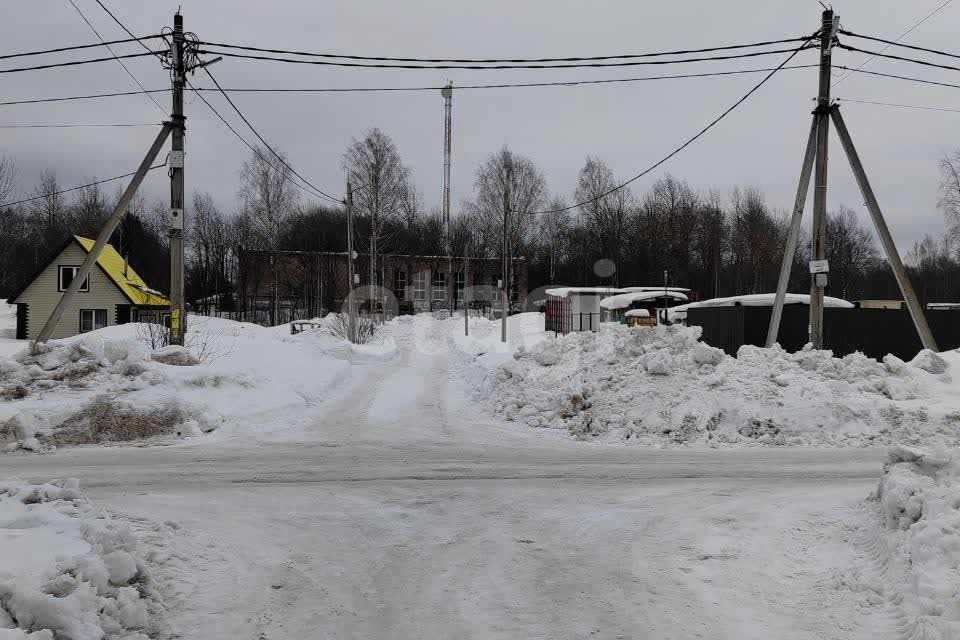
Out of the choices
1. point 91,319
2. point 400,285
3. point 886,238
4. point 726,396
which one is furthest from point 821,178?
point 400,285

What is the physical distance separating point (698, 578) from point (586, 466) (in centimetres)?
372

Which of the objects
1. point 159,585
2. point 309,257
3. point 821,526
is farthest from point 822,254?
point 309,257

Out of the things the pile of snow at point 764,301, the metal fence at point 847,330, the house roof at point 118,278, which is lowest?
the metal fence at point 847,330

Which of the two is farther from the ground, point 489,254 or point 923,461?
point 489,254

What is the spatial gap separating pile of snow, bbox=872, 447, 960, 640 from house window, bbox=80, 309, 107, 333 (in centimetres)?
4031

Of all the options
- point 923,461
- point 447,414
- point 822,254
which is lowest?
point 447,414

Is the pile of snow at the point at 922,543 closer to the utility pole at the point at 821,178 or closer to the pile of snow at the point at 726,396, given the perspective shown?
the pile of snow at the point at 726,396

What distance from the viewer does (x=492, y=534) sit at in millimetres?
5418

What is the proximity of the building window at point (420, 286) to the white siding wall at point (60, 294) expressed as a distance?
25748mm

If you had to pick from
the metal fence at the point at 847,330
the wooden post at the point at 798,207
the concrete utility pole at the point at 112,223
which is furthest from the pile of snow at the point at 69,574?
the metal fence at the point at 847,330

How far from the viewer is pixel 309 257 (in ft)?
175

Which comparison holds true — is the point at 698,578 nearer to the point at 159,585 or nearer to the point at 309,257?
the point at 159,585

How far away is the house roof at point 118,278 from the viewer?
3599 cm

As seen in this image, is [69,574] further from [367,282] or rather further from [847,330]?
[367,282]
